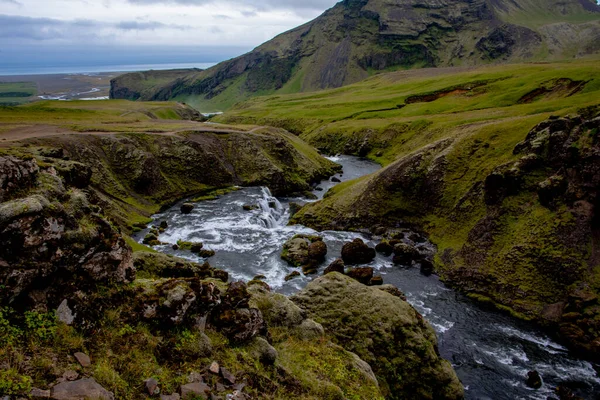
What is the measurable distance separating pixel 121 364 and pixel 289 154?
81.7 meters

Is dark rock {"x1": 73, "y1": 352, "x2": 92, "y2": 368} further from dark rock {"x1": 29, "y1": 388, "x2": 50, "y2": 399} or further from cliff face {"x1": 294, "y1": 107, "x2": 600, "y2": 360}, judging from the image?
cliff face {"x1": 294, "y1": 107, "x2": 600, "y2": 360}

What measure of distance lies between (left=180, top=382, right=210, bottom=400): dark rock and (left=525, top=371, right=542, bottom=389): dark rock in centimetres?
2806

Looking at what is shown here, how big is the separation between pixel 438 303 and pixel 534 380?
12409 millimetres

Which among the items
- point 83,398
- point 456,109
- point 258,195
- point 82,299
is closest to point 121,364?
point 83,398

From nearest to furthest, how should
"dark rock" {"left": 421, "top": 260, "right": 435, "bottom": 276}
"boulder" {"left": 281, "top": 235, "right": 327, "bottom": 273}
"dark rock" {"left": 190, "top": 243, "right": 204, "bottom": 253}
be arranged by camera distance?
1. "dark rock" {"left": 421, "top": 260, "right": 435, "bottom": 276}
2. "boulder" {"left": 281, "top": 235, "right": 327, "bottom": 273}
3. "dark rock" {"left": 190, "top": 243, "right": 204, "bottom": 253}

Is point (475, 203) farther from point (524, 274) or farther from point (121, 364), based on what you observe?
point (121, 364)

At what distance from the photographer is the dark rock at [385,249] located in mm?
51844

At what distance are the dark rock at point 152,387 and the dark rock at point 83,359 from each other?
1909mm

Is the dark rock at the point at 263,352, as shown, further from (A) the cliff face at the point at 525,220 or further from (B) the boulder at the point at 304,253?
(A) the cliff face at the point at 525,220

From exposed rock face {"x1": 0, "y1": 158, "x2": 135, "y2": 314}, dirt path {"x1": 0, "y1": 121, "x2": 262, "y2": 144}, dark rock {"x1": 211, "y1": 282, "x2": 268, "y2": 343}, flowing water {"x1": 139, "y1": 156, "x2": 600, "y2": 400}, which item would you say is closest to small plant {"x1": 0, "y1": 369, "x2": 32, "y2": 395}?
exposed rock face {"x1": 0, "y1": 158, "x2": 135, "y2": 314}

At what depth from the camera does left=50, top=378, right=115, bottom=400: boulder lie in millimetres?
10117

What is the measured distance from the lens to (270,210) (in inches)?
2810

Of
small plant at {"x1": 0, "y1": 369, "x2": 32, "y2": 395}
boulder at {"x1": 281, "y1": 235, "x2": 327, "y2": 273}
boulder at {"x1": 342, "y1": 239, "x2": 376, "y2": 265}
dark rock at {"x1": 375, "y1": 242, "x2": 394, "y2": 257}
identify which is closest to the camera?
small plant at {"x1": 0, "y1": 369, "x2": 32, "y2": 395}

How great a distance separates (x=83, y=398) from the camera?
403 inches
